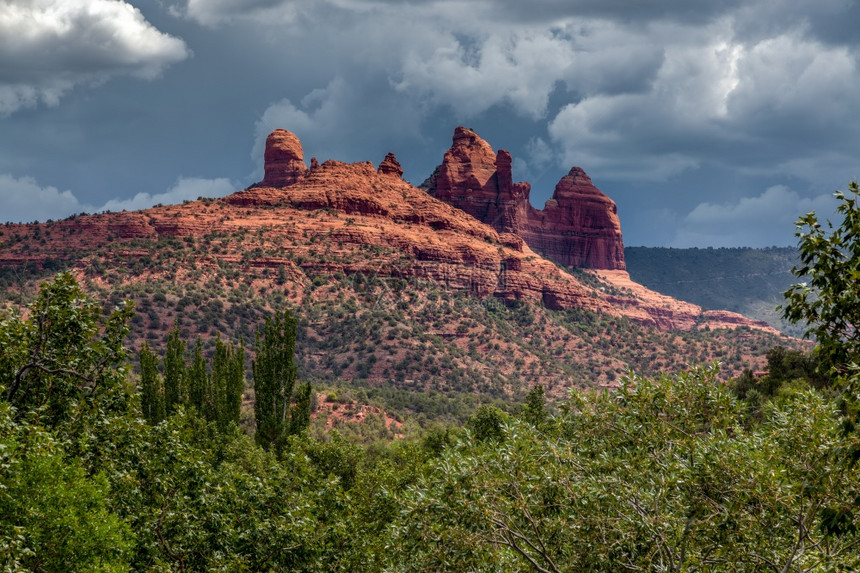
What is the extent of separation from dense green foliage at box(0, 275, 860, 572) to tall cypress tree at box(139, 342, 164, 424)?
2430 centimetres

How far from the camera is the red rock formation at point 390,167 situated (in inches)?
7436

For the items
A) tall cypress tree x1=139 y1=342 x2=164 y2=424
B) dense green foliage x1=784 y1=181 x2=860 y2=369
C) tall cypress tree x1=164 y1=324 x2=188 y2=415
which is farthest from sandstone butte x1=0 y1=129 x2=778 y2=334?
dense green foliage x1=784 y1=181 x2=860 y2=369

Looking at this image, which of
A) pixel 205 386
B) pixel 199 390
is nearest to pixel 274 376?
pixel 205 386

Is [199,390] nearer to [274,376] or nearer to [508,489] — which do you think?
[274,376]

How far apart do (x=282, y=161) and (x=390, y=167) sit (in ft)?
83.9

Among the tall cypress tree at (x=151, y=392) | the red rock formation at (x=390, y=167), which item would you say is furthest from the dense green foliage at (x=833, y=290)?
the red rock formation at (x=390, y=167)

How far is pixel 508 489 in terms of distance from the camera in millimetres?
15750

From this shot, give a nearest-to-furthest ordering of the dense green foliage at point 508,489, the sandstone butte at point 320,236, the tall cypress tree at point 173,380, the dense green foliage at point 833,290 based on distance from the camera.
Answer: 1. the dense green foliage at point 833,290
2. the dense green foliage at point 508,489
3. the tall cypress tree at point 173,380
4. the sandstone butte at point 320,236

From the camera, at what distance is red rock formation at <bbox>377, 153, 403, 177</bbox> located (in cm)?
18888

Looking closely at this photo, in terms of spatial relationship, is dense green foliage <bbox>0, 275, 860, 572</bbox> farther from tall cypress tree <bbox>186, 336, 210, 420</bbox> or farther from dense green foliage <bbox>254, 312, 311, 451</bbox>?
tall cypress tree <bbox>186, 336, 210, 420</bbox>

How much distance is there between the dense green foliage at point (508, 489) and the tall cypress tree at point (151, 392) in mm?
24302

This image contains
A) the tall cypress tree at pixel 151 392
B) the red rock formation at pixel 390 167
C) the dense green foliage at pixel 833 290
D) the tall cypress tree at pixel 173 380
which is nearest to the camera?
the dense green foliage at pixel 833 290

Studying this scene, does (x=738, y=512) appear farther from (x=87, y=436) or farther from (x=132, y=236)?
(x=132, y=236)

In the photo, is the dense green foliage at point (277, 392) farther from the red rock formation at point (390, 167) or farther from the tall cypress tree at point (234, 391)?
the red rock formation at point (390, 167)
